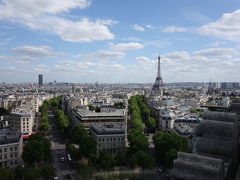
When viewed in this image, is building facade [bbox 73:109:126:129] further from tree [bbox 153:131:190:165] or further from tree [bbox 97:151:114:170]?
tree [bbox 97:151:114:170]

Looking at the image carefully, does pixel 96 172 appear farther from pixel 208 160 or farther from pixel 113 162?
pixel 208 160

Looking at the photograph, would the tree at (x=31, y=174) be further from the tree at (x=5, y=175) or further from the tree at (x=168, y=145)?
the tree at (x=168, y=145)

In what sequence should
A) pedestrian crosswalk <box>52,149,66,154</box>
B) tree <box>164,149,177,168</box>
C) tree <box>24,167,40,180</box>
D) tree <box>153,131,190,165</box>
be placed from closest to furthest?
tree <box>24,167,40,180</box>, tree <box>164,149,177,168</box>, tree <box>153,131,190,165</box>, pedestrian crosswalk <box>52,149,66,154</box>

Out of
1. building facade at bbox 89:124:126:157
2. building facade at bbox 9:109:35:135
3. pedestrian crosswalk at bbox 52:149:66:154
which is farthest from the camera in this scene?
building facade at bbox 9:109:35:135

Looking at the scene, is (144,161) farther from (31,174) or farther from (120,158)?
(31,174)

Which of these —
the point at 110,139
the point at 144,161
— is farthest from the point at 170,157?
the point at 110,139

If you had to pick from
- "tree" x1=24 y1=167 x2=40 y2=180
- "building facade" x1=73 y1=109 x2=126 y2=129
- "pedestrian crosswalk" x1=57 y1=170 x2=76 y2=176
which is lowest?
"pedestrian crosswalk" x1=57 y1=170 x2=76 y2=176

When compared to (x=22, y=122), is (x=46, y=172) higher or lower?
lower

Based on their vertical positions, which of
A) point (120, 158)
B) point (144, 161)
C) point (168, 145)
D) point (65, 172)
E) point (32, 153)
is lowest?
point (65, 172)

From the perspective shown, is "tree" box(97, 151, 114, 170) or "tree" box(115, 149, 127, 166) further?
"tree" box(115, 149, 127, 166)

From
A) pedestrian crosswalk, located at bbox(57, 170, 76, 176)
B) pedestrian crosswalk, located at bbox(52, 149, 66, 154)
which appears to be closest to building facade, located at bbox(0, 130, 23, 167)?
pedestrian crosswalk, located at bbox(57, 170, 76, 176)

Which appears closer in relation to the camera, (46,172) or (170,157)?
(46,172)

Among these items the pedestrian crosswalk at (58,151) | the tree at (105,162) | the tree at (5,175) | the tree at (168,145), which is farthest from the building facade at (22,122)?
the tree at (168,145)
